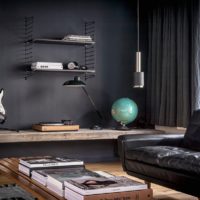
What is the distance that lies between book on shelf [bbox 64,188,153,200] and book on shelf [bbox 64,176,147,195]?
14 mm

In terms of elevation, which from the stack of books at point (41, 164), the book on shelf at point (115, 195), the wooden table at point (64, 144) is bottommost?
the wooden table at point (64, 144)

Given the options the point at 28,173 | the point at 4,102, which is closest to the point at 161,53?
the point at 4,102

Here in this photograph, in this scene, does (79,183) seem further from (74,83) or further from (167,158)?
(74,83)

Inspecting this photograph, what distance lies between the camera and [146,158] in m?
3.11

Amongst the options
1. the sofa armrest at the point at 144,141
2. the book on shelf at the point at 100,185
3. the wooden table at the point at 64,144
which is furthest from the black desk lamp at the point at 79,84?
the book on shelf at the point at 100,185

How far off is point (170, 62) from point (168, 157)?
2295 millimetres

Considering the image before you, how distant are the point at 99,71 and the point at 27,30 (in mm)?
1102

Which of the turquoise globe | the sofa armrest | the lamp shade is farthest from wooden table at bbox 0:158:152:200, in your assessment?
the turquoise globe

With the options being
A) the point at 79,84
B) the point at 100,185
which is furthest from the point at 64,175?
the point at 79,84

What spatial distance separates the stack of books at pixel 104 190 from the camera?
168 centimetres

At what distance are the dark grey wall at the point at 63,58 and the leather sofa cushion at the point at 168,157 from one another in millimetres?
1863

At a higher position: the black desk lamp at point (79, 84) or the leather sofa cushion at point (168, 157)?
the black desk lamp at point (79, 84)

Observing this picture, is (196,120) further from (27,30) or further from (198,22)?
(27,30)

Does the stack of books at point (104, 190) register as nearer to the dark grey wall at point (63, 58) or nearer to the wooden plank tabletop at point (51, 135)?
the wooden plank tabletop at point (51, 135)
